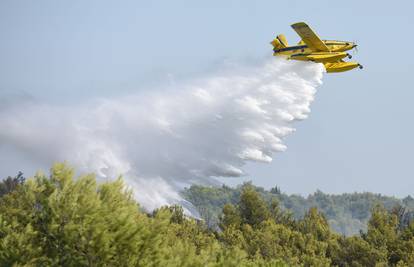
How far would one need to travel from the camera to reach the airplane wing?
52.7 m

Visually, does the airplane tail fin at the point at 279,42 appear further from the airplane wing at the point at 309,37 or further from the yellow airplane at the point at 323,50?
the airplane wing at the point at 309,37

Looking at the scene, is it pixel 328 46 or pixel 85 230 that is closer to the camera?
pixel 85 230

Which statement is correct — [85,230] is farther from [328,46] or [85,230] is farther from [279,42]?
[279,42]

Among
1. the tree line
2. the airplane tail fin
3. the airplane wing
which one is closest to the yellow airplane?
the airplane wing

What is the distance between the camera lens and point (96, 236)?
1014 inches

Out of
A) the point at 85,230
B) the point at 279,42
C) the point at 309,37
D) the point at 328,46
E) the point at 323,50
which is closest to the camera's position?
the point at 85,230

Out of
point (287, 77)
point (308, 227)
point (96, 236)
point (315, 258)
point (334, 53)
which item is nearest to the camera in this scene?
point (96, 236)

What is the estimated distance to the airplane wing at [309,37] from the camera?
173 ft

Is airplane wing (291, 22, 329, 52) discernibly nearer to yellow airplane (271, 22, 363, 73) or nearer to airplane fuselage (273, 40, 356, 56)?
yellow airplane (271, 22, 363, 73)

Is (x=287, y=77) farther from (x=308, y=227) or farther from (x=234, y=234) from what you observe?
(x=308, y=227)

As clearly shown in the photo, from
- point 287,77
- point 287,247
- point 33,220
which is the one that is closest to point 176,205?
point 287,247

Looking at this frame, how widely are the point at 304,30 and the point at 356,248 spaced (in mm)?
25726

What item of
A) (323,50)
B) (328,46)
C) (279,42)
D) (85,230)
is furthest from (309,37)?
(85,230)

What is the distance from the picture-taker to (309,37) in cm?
5306
